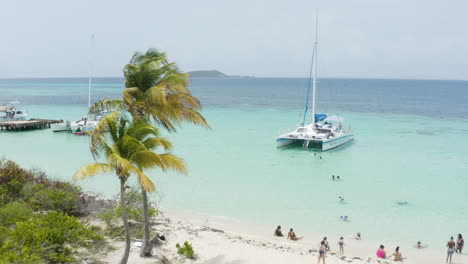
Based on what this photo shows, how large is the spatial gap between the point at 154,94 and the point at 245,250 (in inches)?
267

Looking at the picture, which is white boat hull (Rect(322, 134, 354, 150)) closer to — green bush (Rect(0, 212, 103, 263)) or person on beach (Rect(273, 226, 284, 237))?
person on beach (Rect(273, 226, 284, 237))

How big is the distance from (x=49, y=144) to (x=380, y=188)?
Result: 29010 millimetres

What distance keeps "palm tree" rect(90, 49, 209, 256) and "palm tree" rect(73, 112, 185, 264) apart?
91 centimetres

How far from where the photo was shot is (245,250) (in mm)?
13406

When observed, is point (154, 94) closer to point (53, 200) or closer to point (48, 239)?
→ point (48, 239)

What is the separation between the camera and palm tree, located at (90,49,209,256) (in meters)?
9.91

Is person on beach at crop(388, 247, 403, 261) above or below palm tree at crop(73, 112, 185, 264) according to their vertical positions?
below

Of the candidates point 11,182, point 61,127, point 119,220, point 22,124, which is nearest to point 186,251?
point 119,220

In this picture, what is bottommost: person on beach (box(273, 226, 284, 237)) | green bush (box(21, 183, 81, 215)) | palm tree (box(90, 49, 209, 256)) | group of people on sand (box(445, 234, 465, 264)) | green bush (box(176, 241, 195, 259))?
person on beach (box(273, 226, 284, 237))

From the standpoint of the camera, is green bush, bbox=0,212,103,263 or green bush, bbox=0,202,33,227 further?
green bush, bbox=0,202,33,227

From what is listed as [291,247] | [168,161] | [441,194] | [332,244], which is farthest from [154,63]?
[441,194]

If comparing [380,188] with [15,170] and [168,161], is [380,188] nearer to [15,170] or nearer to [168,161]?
[168,161]

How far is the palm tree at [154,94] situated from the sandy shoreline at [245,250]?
1667mm

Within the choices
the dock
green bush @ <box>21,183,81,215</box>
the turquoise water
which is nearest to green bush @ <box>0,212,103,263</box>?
green bush @ <box>21,183,81,215</box>
